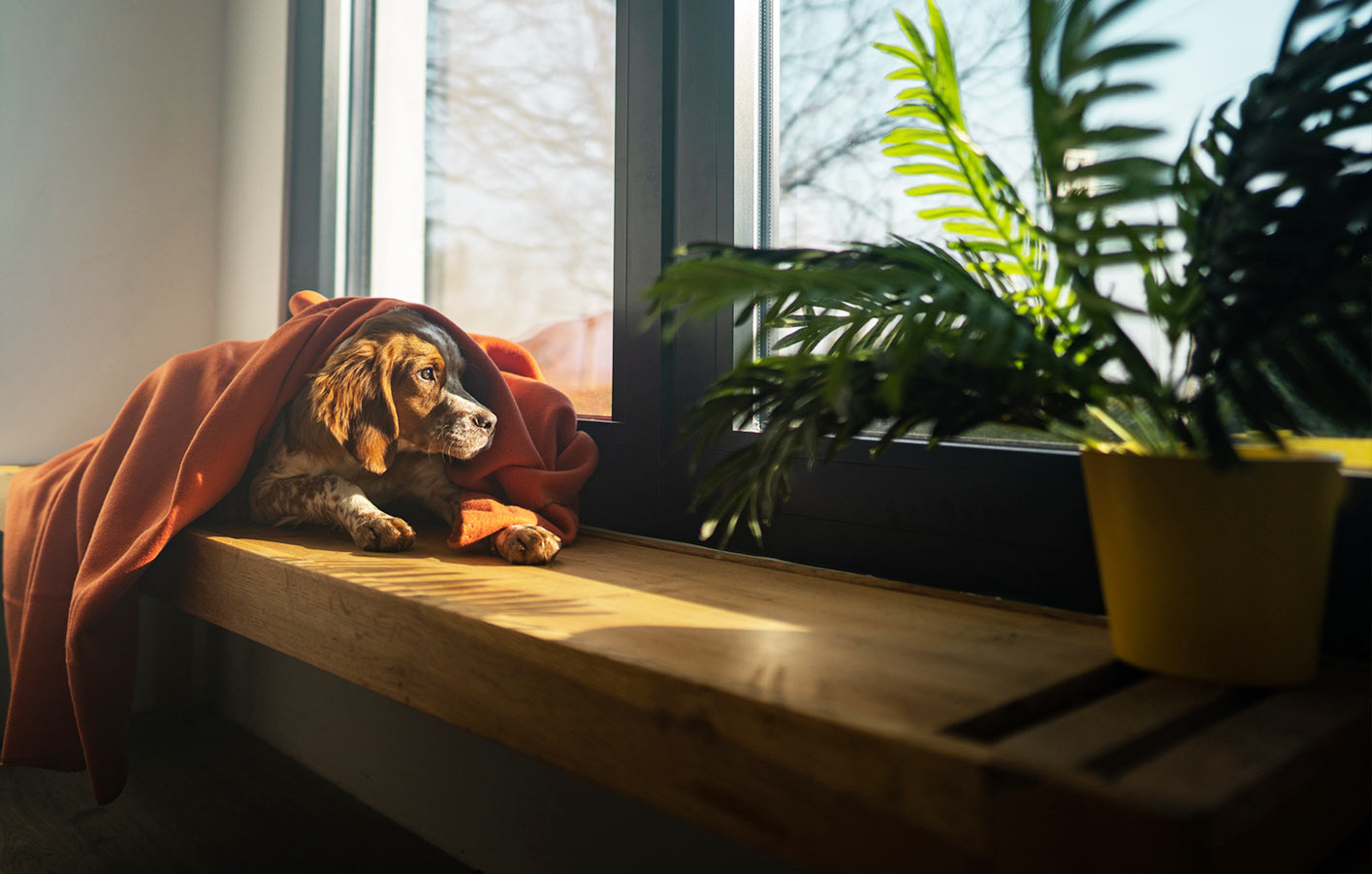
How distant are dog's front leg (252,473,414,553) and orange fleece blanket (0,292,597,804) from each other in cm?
6

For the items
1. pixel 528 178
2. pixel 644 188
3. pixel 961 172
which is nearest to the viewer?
pixel 961 172

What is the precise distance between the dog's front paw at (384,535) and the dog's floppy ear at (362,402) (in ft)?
0.38

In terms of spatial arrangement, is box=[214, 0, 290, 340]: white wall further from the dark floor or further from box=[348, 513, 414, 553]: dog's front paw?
box=[348, 513, 414, 553]: dog's front paw

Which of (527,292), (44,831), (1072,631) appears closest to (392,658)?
(1072,631)

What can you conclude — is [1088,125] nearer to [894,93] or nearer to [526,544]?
[894,93]

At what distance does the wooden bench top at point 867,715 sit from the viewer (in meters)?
0.45

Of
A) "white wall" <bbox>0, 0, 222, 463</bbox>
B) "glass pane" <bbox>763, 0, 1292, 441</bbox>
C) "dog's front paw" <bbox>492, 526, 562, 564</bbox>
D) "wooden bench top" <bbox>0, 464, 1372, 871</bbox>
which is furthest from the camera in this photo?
"white wall" <bbox>0, 0, 222, 463</bbox>

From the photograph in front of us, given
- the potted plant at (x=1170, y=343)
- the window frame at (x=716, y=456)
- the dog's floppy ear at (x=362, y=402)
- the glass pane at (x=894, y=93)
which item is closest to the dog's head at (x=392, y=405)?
the dog's floppy ear at (x=362, y=402)

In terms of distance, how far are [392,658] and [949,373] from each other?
2.02 feet

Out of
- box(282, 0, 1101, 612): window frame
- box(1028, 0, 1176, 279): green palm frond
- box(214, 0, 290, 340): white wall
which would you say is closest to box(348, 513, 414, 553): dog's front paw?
box(282, 0, 1101, 612): window frame

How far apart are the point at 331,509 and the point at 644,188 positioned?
2.23 ft

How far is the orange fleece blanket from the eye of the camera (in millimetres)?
1253

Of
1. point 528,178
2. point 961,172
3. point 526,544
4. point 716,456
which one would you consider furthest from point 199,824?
point 961,172

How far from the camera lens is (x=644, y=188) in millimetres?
1352
